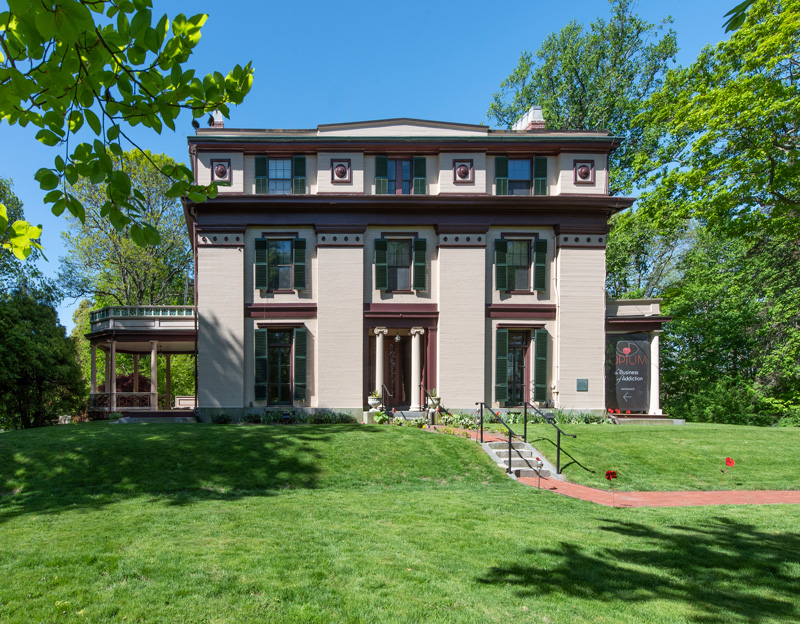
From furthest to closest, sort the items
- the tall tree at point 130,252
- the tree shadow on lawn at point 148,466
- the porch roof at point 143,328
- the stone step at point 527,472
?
the tall tree at point 130,252, the porch roof at point 143,328, the stone step at point 527,472, the tree shadow on lawn at point 148,466

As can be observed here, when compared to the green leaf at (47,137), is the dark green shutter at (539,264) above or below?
above

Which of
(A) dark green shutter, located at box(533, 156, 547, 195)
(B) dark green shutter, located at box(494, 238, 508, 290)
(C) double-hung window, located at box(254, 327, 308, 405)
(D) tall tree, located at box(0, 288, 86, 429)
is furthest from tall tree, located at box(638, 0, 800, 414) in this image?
(D) tall tree, located at box(0, 288, 86, 429)

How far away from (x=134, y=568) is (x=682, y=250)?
35.1 meters

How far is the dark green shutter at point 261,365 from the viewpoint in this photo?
18.7 m

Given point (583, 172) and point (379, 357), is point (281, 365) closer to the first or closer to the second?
point (379, 357)

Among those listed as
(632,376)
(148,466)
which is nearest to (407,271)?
(632,376)

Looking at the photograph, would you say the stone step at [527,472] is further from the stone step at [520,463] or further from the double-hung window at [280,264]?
the double-hung window at [280,264]

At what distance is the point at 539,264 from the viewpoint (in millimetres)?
19078

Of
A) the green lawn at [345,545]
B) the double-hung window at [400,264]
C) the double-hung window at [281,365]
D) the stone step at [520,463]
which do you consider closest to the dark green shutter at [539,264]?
the double-hung window at [400,264]

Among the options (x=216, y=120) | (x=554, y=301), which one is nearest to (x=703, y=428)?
(x=554, y=301)

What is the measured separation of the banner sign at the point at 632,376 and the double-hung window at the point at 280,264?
1306 centimetres

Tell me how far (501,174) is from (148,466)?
15.7m

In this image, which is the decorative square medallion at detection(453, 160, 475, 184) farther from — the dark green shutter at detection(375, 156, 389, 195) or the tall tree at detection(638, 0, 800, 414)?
the tall tree at detection(638, 0, 800, 414)

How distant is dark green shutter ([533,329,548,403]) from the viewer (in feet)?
61.8
